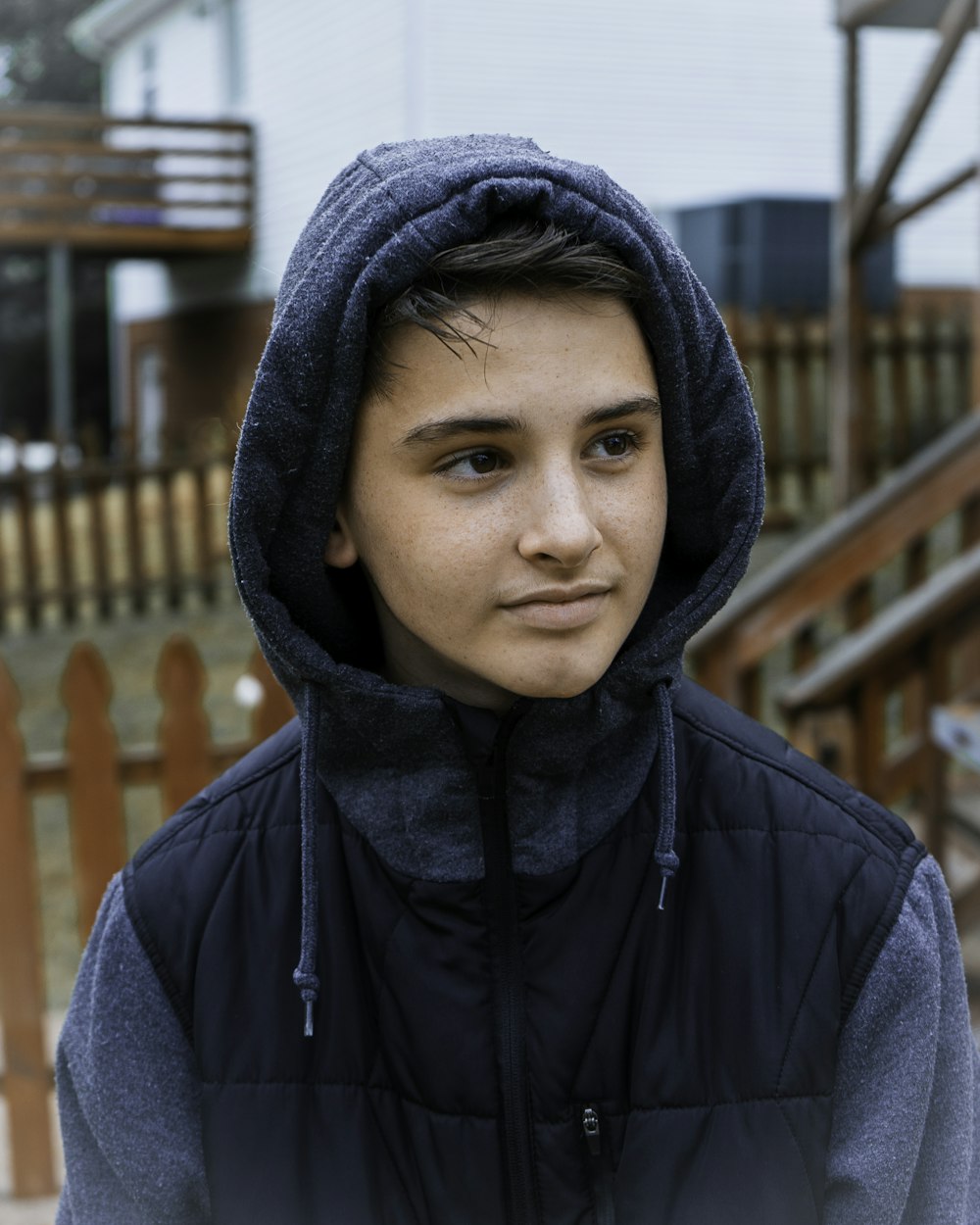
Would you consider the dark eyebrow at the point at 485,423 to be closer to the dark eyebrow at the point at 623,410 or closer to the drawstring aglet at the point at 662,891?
the dark eyebrow at the point at 623,410

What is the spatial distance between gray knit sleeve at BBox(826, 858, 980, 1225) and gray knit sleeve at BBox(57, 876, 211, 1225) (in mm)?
720

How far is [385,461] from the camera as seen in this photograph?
139 cm

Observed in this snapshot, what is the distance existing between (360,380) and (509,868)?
566 mm

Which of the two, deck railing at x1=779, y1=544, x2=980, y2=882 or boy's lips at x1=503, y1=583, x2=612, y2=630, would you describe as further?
deck railing at x1=779, y1=544, x2=980, y2=882

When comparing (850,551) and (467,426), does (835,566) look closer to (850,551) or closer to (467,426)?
(850,551)

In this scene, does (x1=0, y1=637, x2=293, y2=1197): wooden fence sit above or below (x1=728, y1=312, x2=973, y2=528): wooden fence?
below

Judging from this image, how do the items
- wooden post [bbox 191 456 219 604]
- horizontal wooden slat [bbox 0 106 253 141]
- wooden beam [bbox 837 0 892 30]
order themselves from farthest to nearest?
horizontal wooden slat [bbox 0 106 253 141]
wooden post [bbox 191 456 219 604]
wooden beam [bbox 837 0 892 30]

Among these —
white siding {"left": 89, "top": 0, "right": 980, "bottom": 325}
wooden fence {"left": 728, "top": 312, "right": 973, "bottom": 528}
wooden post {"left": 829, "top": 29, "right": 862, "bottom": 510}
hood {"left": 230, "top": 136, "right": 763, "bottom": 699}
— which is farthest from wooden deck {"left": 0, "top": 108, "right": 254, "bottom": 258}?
hood {"left": 230, "top": 136, "right": 763, "bottom": 699}

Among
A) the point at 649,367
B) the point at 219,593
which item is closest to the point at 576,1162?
the point at 649,367

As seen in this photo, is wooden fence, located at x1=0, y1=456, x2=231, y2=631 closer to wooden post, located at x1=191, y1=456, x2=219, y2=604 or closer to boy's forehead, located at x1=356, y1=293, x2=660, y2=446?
wooden post, located at x1=191, y1=456, x2=219, y2=604

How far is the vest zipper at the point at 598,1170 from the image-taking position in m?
1.36

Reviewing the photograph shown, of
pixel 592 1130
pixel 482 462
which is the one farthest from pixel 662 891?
pixel 482 462

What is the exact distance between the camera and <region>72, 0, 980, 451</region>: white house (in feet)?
45.4

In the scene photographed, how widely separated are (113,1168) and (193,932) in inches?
11.6
